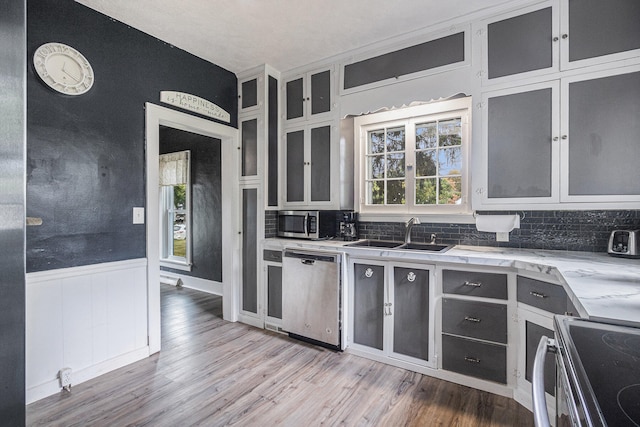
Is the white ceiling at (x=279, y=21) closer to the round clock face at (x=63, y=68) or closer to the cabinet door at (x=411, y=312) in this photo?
the round clock face at (x=63, y=68)

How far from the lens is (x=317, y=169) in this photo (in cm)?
315

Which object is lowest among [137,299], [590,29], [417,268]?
[137,299]

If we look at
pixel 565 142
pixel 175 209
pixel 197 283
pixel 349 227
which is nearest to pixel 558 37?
pixel 565 142

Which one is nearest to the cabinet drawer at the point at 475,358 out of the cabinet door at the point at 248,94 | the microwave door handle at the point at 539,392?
the microwave door handle at the point at 539,392

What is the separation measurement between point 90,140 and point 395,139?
2.58m

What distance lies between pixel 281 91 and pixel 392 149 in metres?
1.42

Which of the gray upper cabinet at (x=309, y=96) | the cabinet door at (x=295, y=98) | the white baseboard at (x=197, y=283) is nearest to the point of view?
the gray upper cabinet at (x=309, y=96)

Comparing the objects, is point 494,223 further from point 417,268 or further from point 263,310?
point 263,310

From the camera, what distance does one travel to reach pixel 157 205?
2658mm

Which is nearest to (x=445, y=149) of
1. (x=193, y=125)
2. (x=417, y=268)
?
(x=417, y=268)

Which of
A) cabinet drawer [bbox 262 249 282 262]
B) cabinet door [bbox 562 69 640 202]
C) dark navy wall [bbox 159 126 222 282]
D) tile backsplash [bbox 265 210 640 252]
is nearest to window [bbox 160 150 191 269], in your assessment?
dark navy wall [bbox 159 126 222 282]

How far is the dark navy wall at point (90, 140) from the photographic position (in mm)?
2041

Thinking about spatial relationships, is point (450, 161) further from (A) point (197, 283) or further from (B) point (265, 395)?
(A) point (197, 283)

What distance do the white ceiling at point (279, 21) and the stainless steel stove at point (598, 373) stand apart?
233 centimetres
